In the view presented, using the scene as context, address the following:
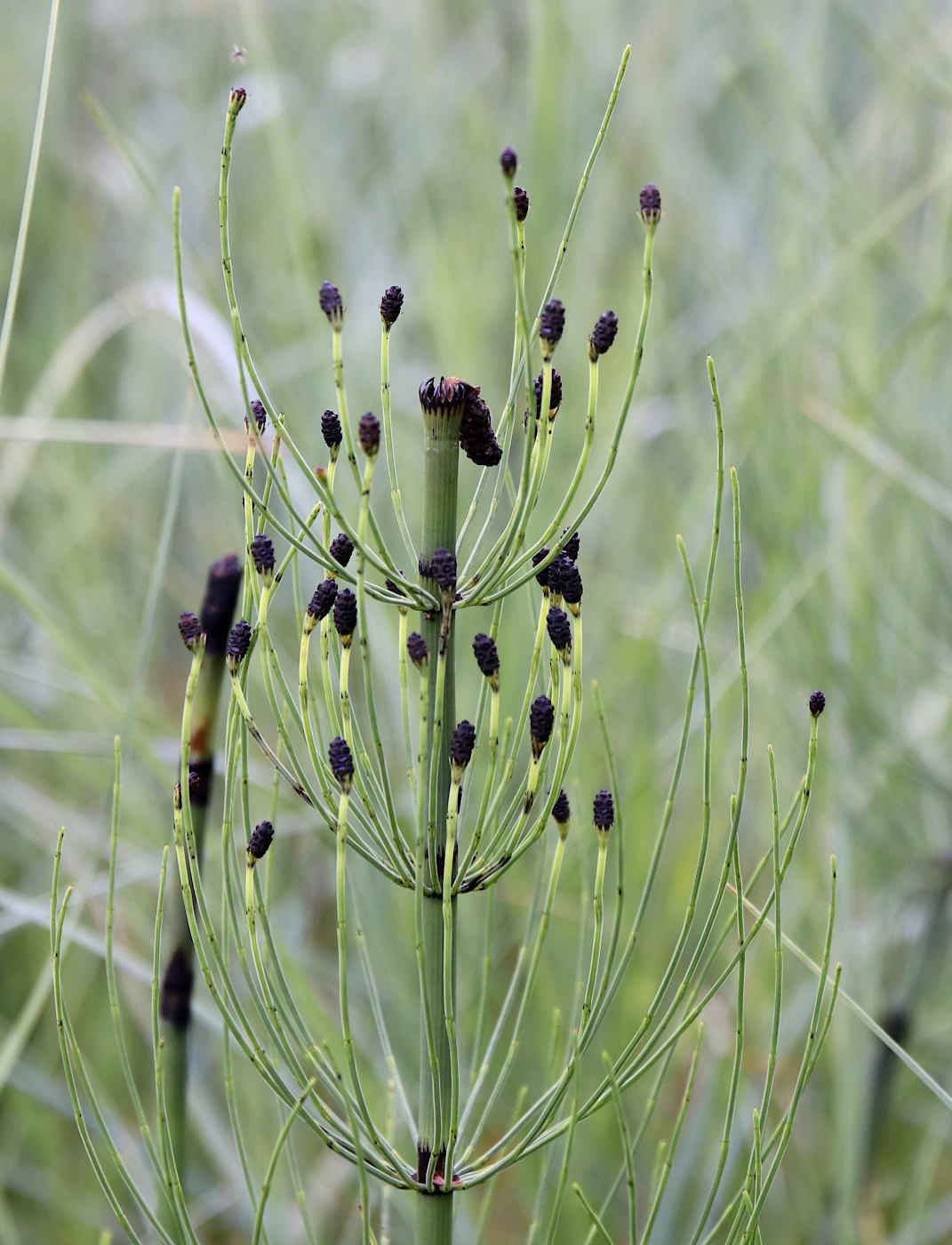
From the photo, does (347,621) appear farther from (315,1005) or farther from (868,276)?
(868,276)

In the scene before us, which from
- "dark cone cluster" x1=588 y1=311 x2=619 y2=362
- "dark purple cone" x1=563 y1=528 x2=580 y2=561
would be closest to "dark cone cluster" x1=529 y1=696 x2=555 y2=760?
"dark purple cone" x1=563 y1=528 x2=580 y2=561

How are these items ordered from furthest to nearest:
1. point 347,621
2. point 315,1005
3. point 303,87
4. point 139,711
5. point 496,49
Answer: point 303,87 < point 496,49 < point 139,711 < point 315,1005 < point 347,621

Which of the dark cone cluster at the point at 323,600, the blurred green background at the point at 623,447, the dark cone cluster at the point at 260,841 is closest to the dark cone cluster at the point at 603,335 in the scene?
the dark cone cluster at the point at 323,600

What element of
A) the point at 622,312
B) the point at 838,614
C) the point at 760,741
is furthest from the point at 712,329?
the point at 838,614

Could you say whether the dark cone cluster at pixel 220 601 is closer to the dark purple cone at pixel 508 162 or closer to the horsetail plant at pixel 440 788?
the horsetail plant at pixel 440 788

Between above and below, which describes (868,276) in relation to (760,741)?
above

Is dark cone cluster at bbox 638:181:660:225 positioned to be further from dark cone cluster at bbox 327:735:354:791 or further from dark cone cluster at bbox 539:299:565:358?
dark cone cluster at bbox 327:735:354:791

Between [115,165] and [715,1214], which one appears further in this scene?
[115,165]
